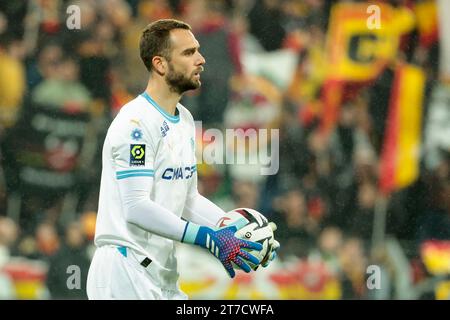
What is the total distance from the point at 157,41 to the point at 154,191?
0.73 metres

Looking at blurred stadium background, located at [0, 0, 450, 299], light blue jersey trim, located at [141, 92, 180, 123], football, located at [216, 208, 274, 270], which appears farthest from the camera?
blurred stadium background, located at [0, 0, 450, 299]

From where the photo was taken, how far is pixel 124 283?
4711 millimetres

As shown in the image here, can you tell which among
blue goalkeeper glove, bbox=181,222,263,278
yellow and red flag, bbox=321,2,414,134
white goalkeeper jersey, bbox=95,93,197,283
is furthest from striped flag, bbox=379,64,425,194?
blue goalkeeper glove, bbox=181,222,263,278

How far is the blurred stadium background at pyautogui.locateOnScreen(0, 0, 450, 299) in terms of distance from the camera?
27.0 ft

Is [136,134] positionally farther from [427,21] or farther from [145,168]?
[427,21]

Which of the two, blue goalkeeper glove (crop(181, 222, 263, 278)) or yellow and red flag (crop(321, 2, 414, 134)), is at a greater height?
yellow and red flag (crop(321, 2, 414, 134))

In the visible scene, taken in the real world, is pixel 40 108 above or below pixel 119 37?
below

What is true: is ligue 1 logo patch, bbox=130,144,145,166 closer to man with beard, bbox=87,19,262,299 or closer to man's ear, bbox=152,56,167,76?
man with beard, bbox=87,19,262,299

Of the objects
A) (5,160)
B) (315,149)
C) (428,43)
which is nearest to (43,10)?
(5,160)

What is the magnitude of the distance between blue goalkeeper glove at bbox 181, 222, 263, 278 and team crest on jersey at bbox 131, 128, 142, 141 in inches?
17.6

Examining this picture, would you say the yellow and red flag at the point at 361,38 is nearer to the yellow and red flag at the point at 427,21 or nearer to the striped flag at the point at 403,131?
the yellow and red flag at the point at 427,21
